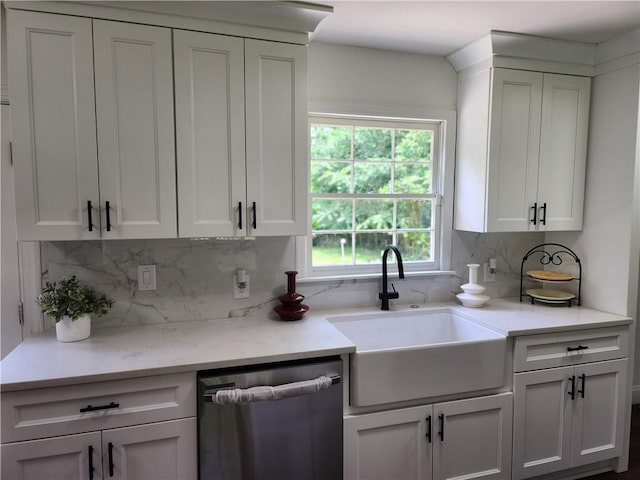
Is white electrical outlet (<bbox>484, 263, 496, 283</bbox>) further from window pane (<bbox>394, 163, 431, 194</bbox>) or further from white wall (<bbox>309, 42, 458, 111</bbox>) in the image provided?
white wall (<bbox>309, 42, 458, 111</bbox>)

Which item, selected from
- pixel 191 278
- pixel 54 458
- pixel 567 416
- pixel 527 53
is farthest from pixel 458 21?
pixel 54 458

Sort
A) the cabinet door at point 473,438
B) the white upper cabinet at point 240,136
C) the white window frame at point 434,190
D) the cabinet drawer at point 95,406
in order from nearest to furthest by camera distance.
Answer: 1. the cabinet drawer at point 95,406
2. the white upper cabinet at point 240,136
3. the cabinet door at point 473,438
4. the white window frame at point 434,190

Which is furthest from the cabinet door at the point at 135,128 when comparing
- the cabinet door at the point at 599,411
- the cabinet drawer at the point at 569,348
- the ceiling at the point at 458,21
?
the cabinet door at the point at 599,411

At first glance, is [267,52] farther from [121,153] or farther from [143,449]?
[143,449]

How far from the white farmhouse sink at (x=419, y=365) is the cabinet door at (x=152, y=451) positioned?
2.27 ft

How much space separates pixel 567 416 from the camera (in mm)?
2221

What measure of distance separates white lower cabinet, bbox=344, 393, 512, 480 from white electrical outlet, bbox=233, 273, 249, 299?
2.77 ft

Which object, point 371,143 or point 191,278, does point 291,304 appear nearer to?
point 191,278

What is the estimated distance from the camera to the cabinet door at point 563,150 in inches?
96.2

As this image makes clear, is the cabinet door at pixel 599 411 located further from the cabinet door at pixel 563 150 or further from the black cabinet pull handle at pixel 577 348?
the cabinet door at pixel 563 150

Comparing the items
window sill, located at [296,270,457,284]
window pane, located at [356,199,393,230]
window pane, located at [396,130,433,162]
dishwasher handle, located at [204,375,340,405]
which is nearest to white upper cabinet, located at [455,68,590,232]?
window pane, located at [396,130,433,162]

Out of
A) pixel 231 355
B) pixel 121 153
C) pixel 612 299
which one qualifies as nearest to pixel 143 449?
pixel 231 355

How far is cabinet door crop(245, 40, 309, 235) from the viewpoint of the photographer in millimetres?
1928

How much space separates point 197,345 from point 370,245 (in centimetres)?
124
